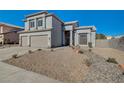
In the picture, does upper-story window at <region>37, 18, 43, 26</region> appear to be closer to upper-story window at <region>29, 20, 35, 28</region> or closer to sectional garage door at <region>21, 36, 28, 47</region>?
upper-story window at <region>29, 20, 35, 28</region>

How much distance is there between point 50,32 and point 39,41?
Answer: 9.30ft

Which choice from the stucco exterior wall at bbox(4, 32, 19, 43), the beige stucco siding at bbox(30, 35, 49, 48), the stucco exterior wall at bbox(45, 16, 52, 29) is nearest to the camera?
the beige stucco siding at bbox(30, 35, 49, 48)

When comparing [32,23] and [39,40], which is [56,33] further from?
[32,23]

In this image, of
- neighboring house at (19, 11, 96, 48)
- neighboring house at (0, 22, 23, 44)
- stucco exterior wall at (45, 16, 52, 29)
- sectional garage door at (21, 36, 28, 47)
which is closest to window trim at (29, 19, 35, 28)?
neighboring house at (19, 11, 96, 48)

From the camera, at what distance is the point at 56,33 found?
17000 mm

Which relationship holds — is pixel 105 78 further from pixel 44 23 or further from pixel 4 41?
pixel 4 41

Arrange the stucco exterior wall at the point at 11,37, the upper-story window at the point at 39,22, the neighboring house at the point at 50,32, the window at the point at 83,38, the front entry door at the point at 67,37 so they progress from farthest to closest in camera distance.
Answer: the stucco exterior wall at the point at 11,37, the front entry door at the point at 67,37, the window at the point at 83,38, the upper-story window at the point at 39,22, the neighboring house at the point at 50,32

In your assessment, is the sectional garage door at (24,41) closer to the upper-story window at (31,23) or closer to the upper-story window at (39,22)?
the upper-story window at (31,23)

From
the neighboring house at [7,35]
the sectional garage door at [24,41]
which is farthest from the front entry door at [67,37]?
the neighboring house at [7,35]

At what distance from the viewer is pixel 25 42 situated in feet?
59.6

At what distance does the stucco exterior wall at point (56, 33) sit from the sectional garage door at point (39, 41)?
47.9 inches

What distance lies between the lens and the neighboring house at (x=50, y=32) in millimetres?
15769

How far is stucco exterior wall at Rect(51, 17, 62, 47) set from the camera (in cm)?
1585
